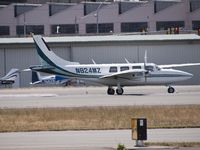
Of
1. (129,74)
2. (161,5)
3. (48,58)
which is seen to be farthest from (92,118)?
(161,5)

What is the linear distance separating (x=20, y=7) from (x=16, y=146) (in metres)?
77.9

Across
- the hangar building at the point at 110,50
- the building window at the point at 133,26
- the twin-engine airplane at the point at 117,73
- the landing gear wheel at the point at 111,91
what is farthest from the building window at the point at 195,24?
the landing gear wheel at the point at 111,91

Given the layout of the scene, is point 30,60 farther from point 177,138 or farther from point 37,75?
point 177,138

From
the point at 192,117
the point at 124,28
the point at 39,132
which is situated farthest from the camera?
the point at 124,28

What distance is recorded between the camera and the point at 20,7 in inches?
3703

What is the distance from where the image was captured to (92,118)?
26.4 metres

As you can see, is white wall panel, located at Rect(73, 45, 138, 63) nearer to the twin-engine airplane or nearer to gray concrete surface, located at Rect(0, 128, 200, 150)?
the twin-engine airplane

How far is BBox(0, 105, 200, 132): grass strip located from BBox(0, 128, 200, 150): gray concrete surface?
1419 millimetres

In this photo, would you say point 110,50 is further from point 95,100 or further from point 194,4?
point 95,100

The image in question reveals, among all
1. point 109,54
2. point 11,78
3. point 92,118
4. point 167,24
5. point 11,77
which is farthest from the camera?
point 167,24

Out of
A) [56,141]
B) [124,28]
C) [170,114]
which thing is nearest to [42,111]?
[170,114]

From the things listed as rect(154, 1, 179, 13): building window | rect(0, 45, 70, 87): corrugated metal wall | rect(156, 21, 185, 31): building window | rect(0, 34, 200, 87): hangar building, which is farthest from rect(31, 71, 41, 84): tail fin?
rect(156, 21, 185, 31): building window

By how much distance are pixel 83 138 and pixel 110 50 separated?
50.5 meters

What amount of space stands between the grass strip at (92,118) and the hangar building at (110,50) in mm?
38230
